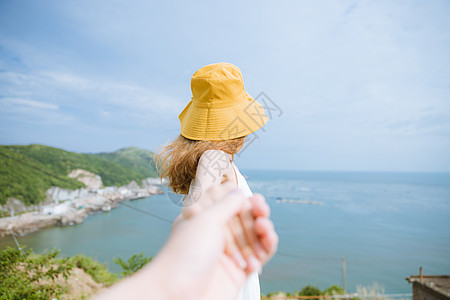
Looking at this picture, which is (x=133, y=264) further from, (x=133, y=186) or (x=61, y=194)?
(x=133, y=186)

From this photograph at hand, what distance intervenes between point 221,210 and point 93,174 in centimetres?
2388

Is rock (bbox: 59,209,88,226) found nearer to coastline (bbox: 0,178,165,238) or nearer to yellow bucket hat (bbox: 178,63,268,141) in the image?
coastline (bbox: 0,178,165,238)

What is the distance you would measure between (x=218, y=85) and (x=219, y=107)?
8 cm

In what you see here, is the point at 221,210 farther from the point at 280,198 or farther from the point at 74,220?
the point at 280,198

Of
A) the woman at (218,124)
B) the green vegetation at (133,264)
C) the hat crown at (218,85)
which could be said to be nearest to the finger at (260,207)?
the woman at (218,124)

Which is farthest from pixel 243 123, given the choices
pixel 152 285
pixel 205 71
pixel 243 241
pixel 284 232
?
pixel 284 232

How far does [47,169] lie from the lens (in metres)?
19.5

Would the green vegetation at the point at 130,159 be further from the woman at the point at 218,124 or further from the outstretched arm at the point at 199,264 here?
the outstretched arm at the point at 199,264

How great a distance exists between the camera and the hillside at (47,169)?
16922 millimetres

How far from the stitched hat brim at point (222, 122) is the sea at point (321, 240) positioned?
10703mm

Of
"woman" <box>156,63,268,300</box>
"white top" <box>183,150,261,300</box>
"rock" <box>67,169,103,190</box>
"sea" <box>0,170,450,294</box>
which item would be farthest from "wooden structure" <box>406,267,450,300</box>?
"rock" <box>67,169,103,190</box>

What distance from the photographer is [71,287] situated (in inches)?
162

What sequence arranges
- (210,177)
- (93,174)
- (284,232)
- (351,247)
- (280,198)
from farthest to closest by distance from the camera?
(280,198), (284,232), (351,247), (93,174), (210,177)

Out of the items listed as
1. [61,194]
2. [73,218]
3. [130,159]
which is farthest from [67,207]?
[130,159]
